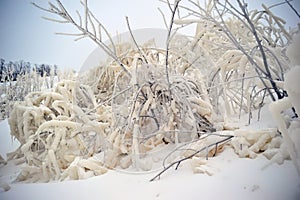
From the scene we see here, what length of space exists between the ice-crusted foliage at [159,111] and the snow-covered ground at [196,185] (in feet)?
0.11

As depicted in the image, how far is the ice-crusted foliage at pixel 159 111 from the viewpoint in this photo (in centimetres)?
66

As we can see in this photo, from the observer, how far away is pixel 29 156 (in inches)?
Result: 38.3

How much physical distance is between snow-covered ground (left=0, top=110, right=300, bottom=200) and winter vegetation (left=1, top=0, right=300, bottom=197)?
22mm

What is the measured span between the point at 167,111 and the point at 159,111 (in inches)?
2.2

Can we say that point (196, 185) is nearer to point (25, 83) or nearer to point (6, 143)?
point (6, 143)

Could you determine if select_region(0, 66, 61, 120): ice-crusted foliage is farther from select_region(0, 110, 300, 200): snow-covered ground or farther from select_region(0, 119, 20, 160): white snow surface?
select_region(0, 110, 300, 200): snow-covered ground

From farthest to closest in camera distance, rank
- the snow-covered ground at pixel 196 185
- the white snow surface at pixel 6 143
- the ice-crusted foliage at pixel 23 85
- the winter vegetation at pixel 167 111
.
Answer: the ice-crusted foliage at pixel 23 85, the white snow surface at pixel 6 143, the winter vegetation at pixel 167 111, the snow-covered ground at pixel 196 185

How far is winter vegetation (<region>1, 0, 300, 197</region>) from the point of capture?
2.03 feet

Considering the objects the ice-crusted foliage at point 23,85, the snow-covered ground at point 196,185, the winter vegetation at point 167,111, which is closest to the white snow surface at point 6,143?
the winter vegetation at point 167,111

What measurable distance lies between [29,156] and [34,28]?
18.8 inches

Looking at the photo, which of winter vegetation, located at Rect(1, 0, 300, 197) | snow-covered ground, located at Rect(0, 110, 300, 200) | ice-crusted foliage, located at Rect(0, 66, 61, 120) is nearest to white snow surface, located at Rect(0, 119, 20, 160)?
winter vegetation, located at Rect(1, 0, 300, 197)

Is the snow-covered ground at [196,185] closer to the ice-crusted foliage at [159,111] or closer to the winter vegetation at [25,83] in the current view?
the ice-crusted foliage at [159,111]

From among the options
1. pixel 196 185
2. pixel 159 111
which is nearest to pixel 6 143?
pixel 159 111

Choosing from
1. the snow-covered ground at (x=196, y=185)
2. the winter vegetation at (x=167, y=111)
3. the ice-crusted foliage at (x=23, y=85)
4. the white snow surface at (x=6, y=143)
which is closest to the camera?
the snow-covered ground at (x=196, y=185)
